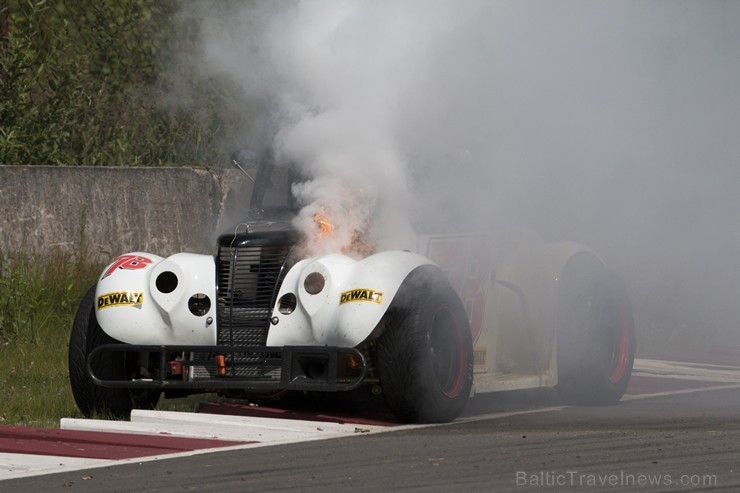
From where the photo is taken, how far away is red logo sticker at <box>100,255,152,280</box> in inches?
364

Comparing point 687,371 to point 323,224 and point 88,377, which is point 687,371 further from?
point 88,377

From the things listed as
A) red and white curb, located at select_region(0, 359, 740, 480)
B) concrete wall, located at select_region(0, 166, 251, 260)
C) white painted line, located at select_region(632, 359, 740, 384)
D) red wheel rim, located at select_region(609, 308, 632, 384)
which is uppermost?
concrete wall, located at select_region(0, 166, 251, 260)

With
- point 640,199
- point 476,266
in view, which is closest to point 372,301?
point 476,266

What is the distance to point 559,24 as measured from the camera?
12.0 meters

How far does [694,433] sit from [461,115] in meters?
3.27

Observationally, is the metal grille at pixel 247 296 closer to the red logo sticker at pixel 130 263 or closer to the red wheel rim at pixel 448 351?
the red logo sticker at pixel 130 263

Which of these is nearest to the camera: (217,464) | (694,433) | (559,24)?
(217,464)

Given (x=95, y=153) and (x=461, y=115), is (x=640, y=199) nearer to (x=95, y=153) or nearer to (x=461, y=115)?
(x=461, y=115)

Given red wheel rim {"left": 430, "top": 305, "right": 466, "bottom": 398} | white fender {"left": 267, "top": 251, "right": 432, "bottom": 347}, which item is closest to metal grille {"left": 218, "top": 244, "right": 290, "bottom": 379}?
white fender {"left": 267, "top": 251, "right": 432, "bottom": 347}

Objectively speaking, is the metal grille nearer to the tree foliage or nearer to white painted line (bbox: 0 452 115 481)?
white painted line (bbox: 0 452 115 481)

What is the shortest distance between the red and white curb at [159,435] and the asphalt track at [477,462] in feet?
0.49

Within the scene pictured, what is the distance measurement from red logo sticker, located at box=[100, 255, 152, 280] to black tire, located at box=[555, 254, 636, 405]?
2.77 meters

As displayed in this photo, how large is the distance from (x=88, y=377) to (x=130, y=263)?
0.74 m

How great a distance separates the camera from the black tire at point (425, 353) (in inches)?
336
